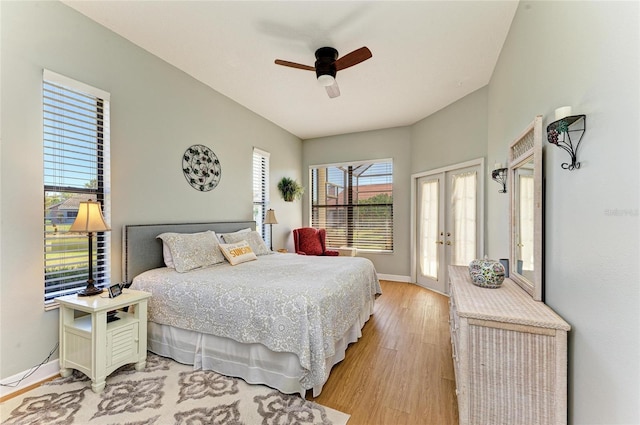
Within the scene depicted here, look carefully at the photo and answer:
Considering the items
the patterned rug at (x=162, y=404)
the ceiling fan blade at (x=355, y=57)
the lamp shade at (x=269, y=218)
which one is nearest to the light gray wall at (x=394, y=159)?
the lamp shade at (x=269, y=218)

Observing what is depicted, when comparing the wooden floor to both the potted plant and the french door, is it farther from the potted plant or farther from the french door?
the potted plant

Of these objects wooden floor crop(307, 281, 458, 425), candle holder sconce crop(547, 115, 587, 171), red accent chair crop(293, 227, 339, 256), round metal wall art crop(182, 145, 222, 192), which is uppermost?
round metal wall art crop(182, 145, 222, 192)

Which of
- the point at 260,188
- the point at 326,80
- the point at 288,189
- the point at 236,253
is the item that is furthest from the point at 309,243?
the point at 326,80

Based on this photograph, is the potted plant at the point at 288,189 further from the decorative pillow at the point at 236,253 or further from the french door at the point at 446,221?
the french door at the point at 446,221

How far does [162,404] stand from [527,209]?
2932 mm

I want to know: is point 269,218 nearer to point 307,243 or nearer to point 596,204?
point 307,243

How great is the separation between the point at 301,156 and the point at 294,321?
4847mm

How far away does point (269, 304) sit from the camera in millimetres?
2049

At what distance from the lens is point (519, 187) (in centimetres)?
212

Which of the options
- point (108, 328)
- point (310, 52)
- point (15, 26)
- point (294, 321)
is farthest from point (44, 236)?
point (310, 52)

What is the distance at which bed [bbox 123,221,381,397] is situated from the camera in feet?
6.42

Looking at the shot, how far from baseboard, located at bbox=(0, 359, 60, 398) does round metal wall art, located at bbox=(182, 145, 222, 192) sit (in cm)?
216

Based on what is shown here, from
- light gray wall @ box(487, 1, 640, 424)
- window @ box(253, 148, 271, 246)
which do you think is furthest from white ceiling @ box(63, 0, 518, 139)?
window @ box(253, 148, 271, 246)

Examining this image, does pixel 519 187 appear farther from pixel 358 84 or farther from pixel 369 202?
pixel 369 202
